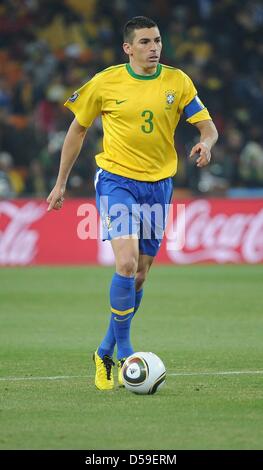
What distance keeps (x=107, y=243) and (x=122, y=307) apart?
11.0 metres

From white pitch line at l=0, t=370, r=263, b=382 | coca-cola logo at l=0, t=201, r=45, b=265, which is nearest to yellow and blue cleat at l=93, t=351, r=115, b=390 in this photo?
white pitch line at l=0, t=370, r=263, b=382

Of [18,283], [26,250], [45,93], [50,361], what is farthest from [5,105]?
[50,361]

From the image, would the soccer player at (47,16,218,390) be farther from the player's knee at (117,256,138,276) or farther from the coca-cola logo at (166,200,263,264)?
the coca-cola logo at (166,200,263,264)

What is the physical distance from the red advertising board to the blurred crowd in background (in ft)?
2.63

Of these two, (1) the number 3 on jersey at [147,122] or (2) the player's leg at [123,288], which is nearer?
(2) the player's leg at [123,288]

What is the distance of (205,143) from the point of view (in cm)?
764

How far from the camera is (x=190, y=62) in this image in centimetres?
2197

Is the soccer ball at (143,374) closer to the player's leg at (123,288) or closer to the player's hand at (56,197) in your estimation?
the player's leg at (123,288)

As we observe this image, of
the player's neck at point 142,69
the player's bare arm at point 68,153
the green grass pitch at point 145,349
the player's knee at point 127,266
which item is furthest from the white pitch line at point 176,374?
the player's neck at point 142,69

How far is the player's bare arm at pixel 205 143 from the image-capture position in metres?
7.48

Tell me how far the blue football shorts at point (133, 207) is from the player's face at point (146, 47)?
84cm

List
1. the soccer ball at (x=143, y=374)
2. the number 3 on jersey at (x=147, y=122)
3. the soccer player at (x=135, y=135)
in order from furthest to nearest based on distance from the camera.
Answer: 1. the number 3 on jersey at (x=147, y=122)
2. the soccer player at (x=135, y=135)
3. the soccer ball at (x=143, y=374)

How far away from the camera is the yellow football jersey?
7723 mm
